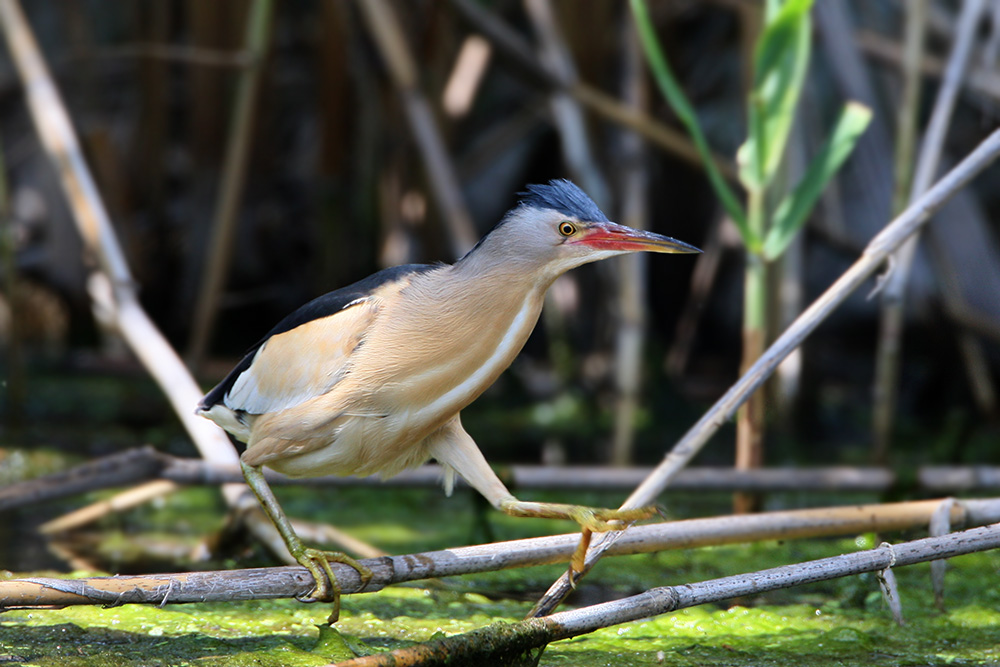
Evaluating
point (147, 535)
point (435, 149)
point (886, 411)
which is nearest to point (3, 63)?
point (435, 149)

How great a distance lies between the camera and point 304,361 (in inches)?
70.4

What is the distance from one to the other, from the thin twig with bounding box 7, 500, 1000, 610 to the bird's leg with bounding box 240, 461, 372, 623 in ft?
0.04

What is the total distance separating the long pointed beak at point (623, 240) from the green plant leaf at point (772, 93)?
0.81 metres


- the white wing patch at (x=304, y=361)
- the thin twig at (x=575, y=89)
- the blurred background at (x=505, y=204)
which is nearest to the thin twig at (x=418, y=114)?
the blurred background at (x=505, y=204)

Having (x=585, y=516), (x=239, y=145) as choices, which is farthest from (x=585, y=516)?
(x=239, y=145)

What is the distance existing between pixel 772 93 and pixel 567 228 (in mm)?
932

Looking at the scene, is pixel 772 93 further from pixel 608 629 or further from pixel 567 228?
pixel 608 629

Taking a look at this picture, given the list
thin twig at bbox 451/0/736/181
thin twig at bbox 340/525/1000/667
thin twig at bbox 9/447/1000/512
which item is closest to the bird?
thin twig at bbox 340/525/1000/667

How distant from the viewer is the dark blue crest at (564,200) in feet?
5.35

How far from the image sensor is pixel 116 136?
478 centimetres

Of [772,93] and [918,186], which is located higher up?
[772,93]

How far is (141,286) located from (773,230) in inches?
114

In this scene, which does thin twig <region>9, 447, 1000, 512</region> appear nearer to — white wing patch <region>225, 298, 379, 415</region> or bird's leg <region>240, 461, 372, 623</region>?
white wing patch <region>225, 298, 379, 415</region>

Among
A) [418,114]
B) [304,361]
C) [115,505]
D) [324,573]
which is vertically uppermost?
[418,114]
